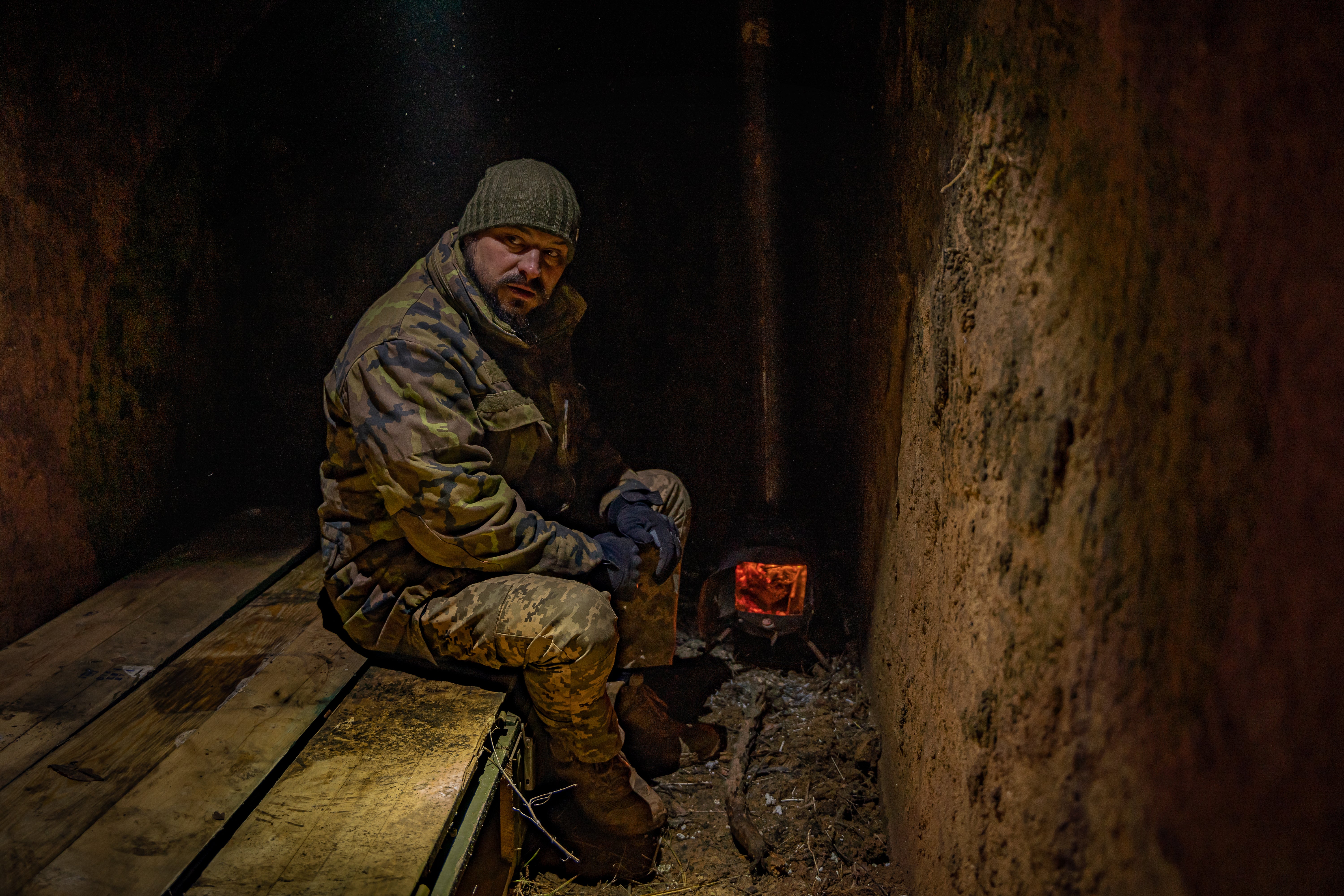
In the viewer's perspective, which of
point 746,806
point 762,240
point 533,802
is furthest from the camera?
point 762,240

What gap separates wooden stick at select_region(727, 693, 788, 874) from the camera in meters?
2.55

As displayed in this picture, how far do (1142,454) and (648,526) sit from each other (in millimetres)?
2108

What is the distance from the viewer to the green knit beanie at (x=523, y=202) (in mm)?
2652

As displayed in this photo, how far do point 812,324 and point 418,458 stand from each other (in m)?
2.30

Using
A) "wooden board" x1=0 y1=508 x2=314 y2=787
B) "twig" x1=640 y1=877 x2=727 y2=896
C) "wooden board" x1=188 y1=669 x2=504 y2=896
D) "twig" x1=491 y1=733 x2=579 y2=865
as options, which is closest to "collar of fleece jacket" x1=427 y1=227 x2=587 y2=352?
"wooden board" x1=188 y1=669 x2=504 y2=896

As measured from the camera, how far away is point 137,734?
2254mm

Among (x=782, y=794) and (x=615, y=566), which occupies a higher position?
(x=615, y=566)

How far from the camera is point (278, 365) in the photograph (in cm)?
399

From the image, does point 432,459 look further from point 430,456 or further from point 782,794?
point 782,794

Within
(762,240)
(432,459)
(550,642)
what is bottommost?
(550,642)

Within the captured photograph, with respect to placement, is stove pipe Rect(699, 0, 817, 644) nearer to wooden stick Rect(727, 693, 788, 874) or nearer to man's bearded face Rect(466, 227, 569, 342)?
wooden stick Rect(727, 693, 788, 874)

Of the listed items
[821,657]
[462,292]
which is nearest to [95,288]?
[462,292]

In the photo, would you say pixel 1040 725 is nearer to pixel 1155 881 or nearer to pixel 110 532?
pixel 1155 881

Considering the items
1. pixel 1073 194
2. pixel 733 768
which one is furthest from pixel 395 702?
pixel 1073 194
